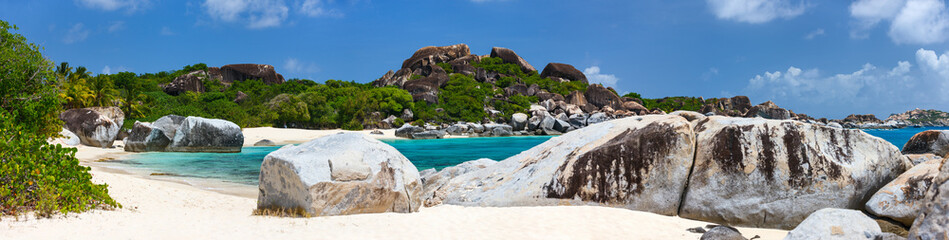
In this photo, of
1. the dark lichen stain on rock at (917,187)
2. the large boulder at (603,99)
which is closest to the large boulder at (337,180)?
the dark lichen stain on rock at (917,187)

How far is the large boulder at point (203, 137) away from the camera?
25734 millimetres

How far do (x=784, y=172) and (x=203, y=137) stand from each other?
25.9 m

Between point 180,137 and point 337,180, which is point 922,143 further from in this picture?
point 180,137

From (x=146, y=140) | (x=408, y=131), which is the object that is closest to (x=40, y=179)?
(x=146, y=140)

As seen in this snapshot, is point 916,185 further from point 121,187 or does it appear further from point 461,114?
point 461,114

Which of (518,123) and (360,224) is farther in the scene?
(518,123)

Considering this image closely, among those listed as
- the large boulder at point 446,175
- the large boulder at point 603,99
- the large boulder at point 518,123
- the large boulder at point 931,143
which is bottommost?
the large boulder at point 446,175

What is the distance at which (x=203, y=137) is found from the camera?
2581 centimetres

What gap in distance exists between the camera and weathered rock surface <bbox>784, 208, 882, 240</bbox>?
4.93 meters

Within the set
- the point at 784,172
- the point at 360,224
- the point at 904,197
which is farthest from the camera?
the point at 784,172

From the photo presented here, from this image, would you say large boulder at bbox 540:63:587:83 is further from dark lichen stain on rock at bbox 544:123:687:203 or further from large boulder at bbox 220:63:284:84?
dark lichen stain on rock at bbox 544:123:687:203

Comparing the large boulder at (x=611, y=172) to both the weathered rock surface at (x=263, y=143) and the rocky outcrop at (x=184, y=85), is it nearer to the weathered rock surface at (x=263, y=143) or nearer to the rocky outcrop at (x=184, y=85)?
the weathered rock surface at (x=263, y=143)

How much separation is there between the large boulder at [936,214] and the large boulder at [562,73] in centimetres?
10195

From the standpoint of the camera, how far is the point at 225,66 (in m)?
82.0
